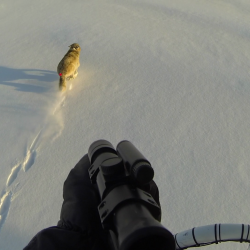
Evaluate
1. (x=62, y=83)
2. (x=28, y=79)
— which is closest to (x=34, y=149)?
(x=62, y=83)

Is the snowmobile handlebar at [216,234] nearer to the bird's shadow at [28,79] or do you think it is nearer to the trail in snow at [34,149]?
the trail in snow at [34,149]

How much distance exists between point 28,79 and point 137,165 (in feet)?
8.09

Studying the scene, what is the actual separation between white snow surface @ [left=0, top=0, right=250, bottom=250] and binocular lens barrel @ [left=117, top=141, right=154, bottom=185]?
3.23 feet

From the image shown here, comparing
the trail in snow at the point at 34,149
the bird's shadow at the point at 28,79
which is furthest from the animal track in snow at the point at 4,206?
the bird's shadow at the point at 28,79

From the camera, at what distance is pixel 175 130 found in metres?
2.34

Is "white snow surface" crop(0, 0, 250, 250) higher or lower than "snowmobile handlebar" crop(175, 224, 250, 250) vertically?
lower

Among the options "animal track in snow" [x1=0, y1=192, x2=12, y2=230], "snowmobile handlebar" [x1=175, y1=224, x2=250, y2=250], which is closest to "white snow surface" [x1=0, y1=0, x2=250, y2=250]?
"animal track in snow" [x1=0, y1=192, x2=12, y2=230]

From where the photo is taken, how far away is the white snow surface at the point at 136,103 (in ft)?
6.12

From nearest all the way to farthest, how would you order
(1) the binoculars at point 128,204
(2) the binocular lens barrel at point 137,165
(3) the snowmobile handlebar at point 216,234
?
(1) the binoculars at point 128,204
(2) the binocular lens barrel at point 137,165
(3) the snowmobile handlebar at point 216,234

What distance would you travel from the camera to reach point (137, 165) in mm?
747

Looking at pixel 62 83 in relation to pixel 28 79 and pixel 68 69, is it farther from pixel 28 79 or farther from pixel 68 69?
pixel 28 79

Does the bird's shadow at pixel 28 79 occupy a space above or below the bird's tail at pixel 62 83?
below

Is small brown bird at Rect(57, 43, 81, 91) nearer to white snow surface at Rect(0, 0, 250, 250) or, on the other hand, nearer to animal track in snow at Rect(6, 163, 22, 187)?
white snow surface at Rect(0, 0, 250, 250)

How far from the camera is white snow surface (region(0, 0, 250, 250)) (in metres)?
1.86
